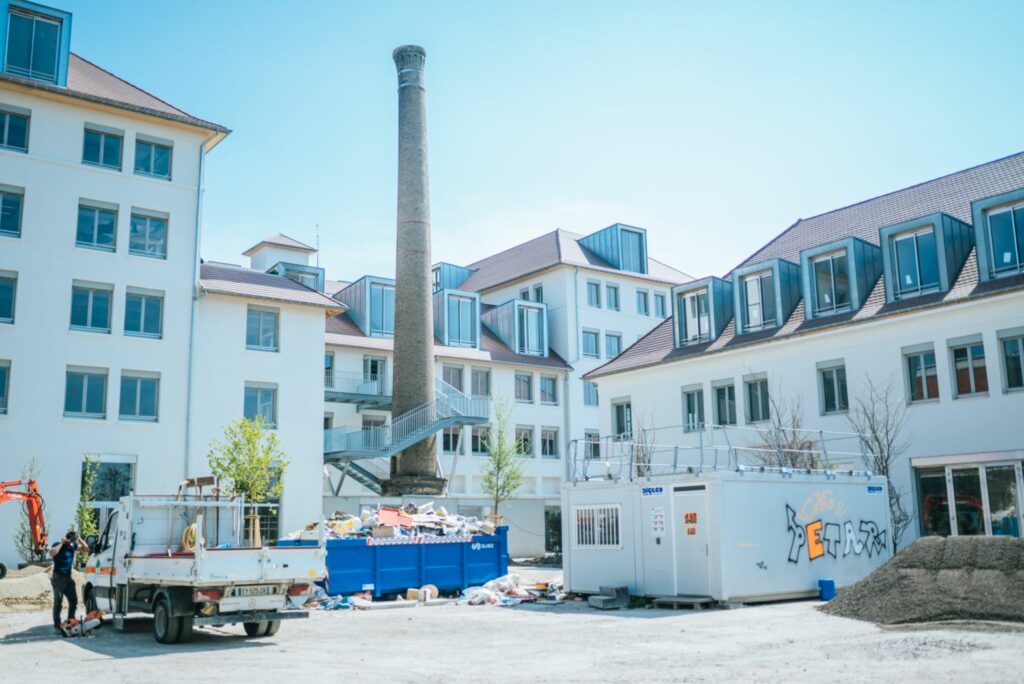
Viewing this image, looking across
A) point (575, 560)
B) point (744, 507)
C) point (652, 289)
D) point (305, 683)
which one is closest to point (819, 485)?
point (744, 507)

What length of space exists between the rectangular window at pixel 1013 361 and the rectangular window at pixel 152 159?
2806 centimetres

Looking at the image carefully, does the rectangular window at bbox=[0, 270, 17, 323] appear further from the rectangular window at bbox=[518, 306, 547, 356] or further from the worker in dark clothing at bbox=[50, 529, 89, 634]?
the rectangular window at bbox=[518, 306, 547, 356]

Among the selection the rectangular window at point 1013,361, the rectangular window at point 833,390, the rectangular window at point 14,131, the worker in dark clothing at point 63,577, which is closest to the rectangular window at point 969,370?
the rectangular window at point 1013,361

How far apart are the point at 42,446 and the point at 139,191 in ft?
31.4

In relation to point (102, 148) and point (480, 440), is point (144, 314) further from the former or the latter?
point (480, 440)

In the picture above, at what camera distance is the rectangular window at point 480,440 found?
158 feet

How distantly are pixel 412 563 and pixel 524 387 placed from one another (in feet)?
93.5

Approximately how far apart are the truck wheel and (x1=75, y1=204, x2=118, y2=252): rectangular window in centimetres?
2113

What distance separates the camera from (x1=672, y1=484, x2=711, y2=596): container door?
19922mm

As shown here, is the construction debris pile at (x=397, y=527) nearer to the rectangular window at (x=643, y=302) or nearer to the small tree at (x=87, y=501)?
the small tree at (x=87, y=501)

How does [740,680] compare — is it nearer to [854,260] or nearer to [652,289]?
[854,260]

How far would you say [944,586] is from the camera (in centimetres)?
1675

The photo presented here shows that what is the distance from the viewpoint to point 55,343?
104 ft

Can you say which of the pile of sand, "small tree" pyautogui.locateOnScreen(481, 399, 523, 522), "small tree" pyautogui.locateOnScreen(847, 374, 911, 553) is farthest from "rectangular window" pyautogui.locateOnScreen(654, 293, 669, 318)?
the pile of sand
